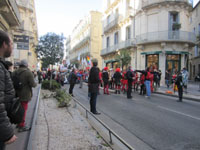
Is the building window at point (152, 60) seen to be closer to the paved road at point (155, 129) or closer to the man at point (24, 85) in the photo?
the paved road at point (155, 129)

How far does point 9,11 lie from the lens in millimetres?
9836

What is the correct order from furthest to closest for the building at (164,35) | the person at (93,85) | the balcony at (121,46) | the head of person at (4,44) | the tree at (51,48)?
the balcony at (121,46) < the building at (164,35) < the tree at (51,48) < the person at (93,85) < the head of person at (4,44)

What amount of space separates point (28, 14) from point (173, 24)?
2757 cm

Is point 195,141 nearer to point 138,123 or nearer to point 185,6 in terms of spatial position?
point 138,123

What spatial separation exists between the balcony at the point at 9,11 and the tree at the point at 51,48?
99.3 inches

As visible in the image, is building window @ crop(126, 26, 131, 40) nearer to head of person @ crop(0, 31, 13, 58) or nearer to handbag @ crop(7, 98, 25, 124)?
head of person @ crop(0, 31, 13, 58)

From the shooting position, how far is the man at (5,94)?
1579 millimetres

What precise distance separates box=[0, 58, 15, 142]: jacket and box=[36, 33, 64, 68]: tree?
1138 cm

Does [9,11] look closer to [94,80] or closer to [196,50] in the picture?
[94,80]

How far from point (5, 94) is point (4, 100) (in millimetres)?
66

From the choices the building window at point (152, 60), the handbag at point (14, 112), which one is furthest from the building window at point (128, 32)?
Answer: the handbag at point (14, 112)

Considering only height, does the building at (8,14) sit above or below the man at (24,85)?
above

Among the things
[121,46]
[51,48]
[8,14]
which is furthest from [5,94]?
[121,46]

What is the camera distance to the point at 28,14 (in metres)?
33.1
